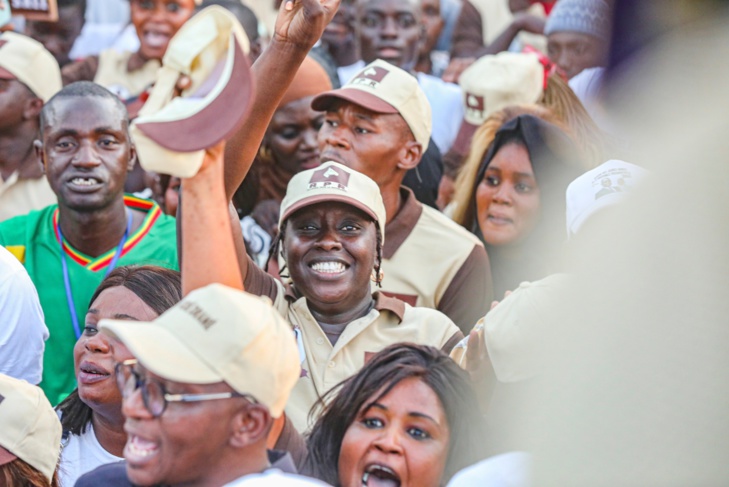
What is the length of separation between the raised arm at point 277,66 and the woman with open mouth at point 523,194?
1.85 m

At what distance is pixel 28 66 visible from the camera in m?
5.47

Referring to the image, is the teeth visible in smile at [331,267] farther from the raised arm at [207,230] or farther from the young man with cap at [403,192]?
the raised arm at [207,230]

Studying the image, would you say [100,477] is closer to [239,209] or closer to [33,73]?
[239,209]

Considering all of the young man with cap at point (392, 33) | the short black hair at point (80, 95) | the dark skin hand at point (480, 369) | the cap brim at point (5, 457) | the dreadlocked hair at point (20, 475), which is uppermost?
the young man with cap at point (392, 33)

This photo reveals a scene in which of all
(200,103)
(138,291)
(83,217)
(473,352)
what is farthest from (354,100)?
(200,103)

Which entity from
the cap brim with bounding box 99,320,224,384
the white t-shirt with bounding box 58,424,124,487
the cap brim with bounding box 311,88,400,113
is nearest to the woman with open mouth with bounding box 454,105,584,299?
the cap brim with bounding box 311,88,400,113

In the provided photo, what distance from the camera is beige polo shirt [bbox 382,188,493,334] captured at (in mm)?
4203

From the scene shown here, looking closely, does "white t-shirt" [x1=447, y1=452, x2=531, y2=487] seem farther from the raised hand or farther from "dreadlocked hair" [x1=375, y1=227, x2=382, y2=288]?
"dreadlocked hair" [x1=375, y1=227, x2=382, y2=288]

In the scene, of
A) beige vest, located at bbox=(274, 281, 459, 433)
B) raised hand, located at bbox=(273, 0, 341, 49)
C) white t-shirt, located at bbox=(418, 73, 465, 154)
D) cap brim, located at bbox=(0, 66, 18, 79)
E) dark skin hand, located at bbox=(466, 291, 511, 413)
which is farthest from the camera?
white t-shirt, located at bbox=(418, 73, 465, 154)

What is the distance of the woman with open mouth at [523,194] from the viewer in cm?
454

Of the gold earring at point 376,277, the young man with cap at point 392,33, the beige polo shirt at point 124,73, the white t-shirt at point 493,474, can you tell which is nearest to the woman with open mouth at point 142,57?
the beige polo shirt at point 124,73

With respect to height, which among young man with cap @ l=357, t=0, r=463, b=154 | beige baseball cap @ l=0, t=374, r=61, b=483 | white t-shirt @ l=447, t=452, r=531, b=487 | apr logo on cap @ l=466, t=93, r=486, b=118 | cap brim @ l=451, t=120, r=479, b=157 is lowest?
beige baseball cap @ l=0, t=374, r=61, b=483

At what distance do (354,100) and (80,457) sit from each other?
6.03 feet

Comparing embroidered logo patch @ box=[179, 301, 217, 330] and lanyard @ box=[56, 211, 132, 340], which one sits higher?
lanyard @ box=[56, 211, 132, 340]
